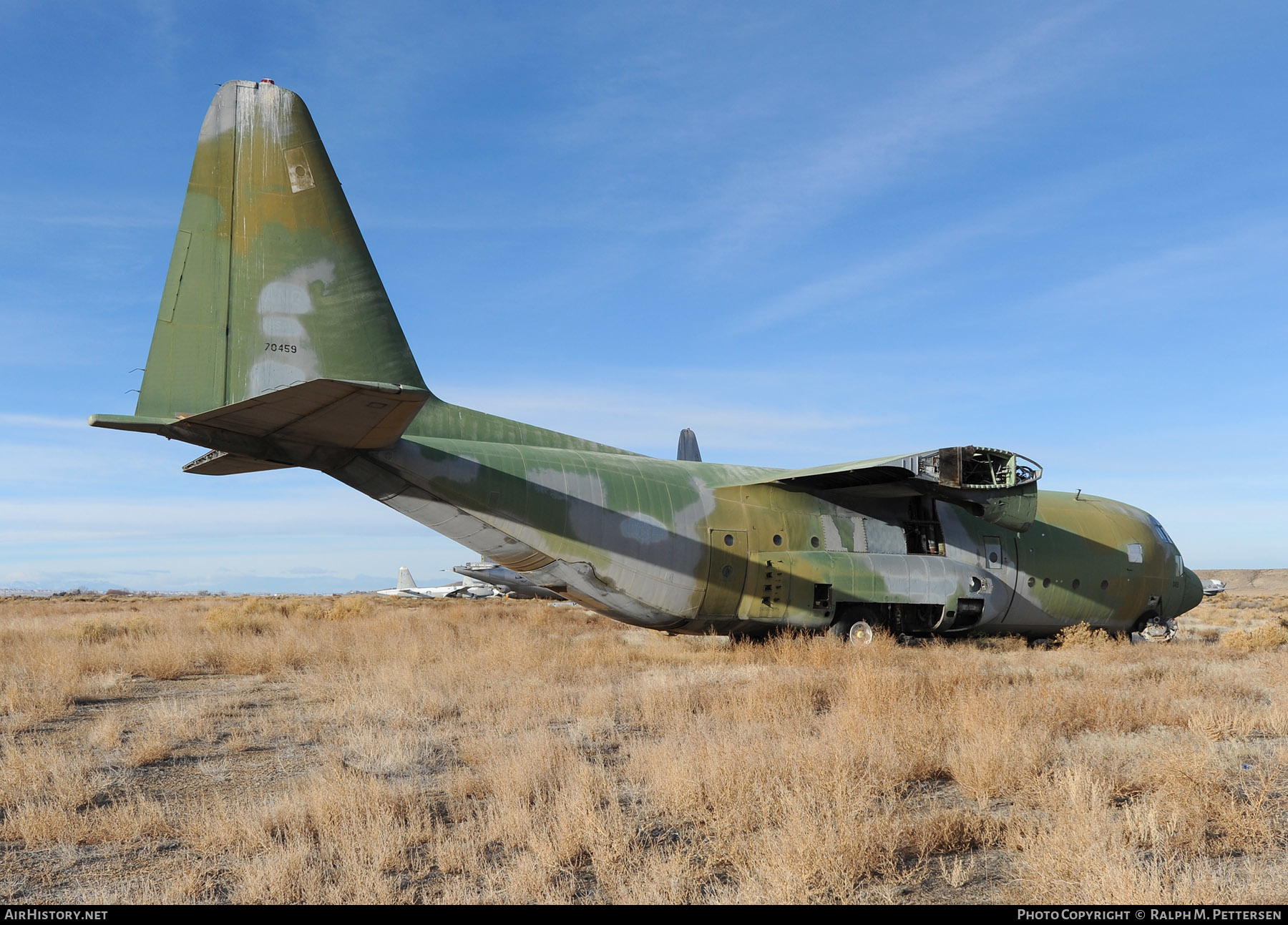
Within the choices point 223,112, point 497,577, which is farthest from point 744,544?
point 497,577

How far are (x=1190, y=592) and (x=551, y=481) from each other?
17.5 metres

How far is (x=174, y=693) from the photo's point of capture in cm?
1316

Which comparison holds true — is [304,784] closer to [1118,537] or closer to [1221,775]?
[1221,775]

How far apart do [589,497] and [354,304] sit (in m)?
5.20

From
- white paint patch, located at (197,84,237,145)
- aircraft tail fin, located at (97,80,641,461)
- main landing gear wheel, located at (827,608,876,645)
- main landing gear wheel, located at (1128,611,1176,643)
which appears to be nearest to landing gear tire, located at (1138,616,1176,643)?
main landing gear wheel, located at (1128,611,1176,643)

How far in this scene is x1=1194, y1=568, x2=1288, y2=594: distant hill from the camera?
11406 cm

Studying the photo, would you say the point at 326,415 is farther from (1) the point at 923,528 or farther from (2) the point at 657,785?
(1) the point at 923,528

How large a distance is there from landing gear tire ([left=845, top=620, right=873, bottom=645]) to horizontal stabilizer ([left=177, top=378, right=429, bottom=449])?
392 inches

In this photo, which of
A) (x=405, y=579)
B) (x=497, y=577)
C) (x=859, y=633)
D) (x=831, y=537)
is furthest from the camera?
(x=405, y=579)

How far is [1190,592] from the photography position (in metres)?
21.3

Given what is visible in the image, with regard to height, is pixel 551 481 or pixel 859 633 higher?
pixel 551 481

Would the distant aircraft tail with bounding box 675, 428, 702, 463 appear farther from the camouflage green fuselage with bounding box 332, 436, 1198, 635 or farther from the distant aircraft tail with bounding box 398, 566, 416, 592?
the distant aircraft tail with bounding box 398, 566, 416, 592

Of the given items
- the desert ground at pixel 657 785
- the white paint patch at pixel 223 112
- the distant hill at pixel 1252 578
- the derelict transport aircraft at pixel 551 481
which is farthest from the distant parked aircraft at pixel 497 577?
the distant hill at pixel 1252 578

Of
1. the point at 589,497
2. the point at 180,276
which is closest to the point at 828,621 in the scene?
the point at 589,497
